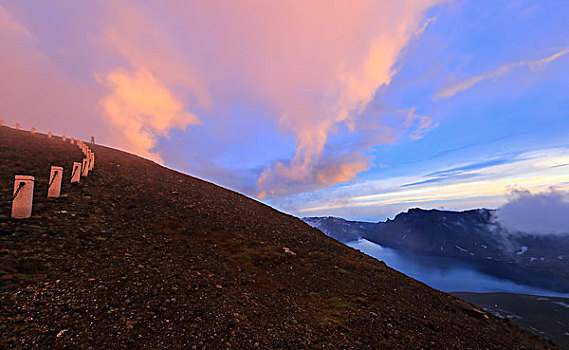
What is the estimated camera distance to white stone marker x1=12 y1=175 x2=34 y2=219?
36.7ft

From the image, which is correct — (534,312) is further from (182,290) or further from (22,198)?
(22,198)

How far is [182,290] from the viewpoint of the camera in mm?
9367

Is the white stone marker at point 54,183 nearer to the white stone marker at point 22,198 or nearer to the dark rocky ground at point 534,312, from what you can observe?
the white stone marker at point 22,198

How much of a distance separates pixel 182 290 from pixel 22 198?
379 inches

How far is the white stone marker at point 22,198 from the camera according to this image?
11.2 m

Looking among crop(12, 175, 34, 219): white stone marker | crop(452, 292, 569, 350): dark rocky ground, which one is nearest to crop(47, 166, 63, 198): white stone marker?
crop(12, 175, 34, 219): white stone marker

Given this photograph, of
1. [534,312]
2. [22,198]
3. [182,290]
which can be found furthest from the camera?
[534,312]

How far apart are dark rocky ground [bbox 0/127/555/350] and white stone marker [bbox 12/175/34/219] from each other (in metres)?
0.40

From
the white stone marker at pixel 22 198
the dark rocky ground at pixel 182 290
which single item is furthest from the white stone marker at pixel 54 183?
the white stone marker at pixel 22 198

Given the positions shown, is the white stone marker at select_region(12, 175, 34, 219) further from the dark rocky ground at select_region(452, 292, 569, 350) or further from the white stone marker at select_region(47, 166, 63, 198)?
the dark rocky ground at select_region(452, 292, 569, 350)

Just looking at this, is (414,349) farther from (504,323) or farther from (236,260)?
(504,323)

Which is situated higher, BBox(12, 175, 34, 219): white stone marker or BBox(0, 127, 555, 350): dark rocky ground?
BBox(12, 175, 34, 219): white stone marker

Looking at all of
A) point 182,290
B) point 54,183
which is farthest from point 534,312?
point 54,183

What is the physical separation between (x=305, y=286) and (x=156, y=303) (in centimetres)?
777
